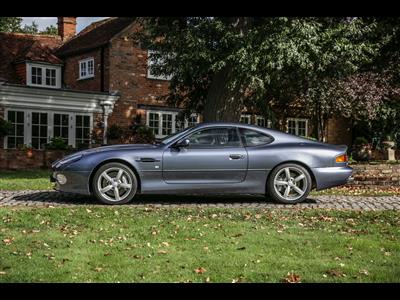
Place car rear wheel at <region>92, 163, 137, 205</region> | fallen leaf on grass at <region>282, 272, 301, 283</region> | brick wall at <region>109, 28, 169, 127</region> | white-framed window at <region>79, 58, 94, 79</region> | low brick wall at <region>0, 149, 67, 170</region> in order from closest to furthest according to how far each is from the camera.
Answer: fallen leaf on grass at <region>282, 272, 301, 283</region>, car rear wheel at <region>92, 163, 137, 205</region>, low brick wall at <region>0, 149, 67, 170</region>, brick wall at <region>109, 28, 169, 127</region>, white-framed window at <region>79, 58, 94, 79</region>

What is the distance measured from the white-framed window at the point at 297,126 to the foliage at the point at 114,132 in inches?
382

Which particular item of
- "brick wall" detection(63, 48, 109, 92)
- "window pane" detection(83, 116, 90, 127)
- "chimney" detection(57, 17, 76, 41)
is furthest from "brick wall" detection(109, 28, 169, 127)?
"chimney" detection(57, 17, 76, 41)

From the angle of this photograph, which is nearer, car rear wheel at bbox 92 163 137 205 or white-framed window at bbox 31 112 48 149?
car rear wheel at bbox 92 163 137 205

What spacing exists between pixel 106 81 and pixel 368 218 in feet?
Answer: 59.2

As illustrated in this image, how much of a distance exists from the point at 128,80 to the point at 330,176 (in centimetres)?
1613

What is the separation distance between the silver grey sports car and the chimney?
2166 cm

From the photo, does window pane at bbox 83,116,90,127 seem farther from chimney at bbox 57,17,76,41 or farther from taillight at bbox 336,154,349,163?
taillight at bbox 336,154,349,163

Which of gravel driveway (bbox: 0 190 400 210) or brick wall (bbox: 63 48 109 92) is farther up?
brick wall (bbox: 63 48 109 92)

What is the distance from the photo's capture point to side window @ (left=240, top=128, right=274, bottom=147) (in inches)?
376

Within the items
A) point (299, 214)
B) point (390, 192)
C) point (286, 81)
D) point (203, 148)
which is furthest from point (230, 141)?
Answer: point (286, 81)

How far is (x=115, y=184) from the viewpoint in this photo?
356 inches

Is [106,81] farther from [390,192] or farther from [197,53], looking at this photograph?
[390,192]
